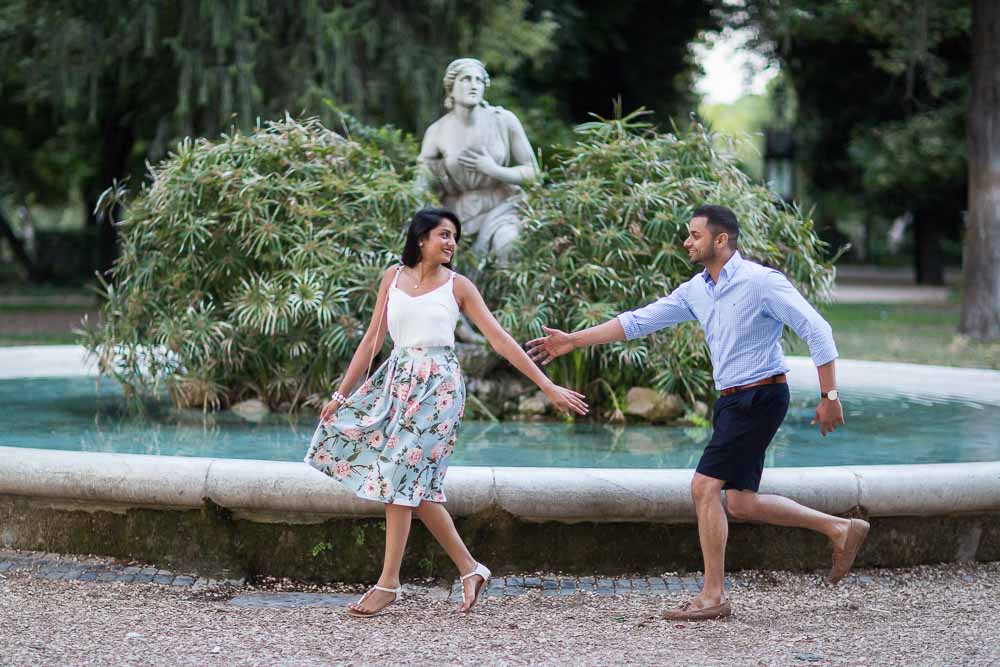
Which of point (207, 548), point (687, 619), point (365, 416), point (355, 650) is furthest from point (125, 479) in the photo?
point (687, 619)

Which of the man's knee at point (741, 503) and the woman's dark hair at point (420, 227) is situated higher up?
the woman's dark hair at point (420, 227)

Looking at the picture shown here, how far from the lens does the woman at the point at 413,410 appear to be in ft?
14.9

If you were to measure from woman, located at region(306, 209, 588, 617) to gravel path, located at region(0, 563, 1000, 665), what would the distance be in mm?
259

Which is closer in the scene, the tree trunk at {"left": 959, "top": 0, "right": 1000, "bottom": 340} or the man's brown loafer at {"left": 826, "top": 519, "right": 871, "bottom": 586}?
the man's brown loafer at {"left": 826, "top": 519, "right": 871, "bottom": 586}

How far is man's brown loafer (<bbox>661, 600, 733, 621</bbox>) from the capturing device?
14.8 ft

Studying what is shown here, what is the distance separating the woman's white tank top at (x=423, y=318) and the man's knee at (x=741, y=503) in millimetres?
1154

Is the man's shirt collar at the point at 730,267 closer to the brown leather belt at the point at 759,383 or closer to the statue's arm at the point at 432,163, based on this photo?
the brown leather belt at the point at 759,383

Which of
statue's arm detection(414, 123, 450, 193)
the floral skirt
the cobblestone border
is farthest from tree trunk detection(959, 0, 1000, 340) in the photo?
the floral skirt

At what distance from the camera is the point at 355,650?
13.6ft

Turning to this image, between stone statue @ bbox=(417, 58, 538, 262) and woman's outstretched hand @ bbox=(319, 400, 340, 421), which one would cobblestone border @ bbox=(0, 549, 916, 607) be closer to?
woman's outstretched hand @ bbox=(319, 400, 340, 421)

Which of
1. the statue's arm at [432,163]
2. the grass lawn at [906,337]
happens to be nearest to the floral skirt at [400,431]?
the statue's arm at [432,163]

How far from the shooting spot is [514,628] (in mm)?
4469

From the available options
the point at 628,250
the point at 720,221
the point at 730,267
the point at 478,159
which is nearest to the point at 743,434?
the point at 730,267

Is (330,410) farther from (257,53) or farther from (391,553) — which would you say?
(257,53)
